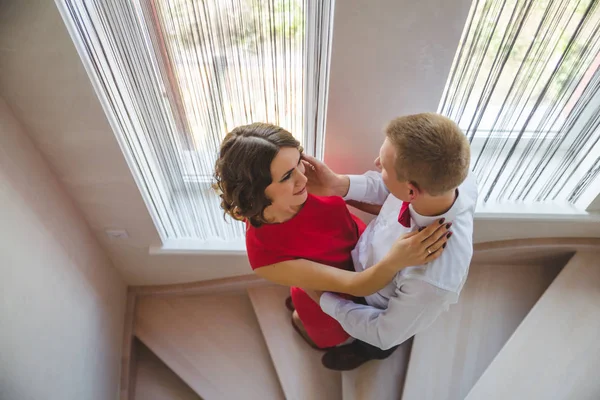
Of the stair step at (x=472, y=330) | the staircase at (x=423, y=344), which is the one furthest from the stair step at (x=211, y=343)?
the stair step at (x=472, y=330)

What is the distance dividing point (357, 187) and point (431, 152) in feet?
1.84

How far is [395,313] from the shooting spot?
1.25 metres

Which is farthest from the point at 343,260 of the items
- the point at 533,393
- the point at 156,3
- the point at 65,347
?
the point at 65,347

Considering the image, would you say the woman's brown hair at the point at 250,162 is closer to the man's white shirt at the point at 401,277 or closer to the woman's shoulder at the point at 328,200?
the woman's shoulder at the point at 328,200

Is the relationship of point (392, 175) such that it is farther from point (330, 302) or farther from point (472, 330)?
point (472, 330)

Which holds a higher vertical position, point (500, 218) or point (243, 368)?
point (500, 218)

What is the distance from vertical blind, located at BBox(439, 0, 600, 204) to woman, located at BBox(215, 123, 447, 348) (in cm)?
52

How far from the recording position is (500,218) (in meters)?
1.82

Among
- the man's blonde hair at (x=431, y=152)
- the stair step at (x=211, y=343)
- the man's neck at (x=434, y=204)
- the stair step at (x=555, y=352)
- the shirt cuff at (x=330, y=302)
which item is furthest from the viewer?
the stair step at (x=211, y=343)

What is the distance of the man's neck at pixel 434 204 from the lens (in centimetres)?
109

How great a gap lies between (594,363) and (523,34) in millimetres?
1278

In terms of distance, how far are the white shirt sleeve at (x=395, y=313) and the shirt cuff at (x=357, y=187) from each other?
1.17 feet

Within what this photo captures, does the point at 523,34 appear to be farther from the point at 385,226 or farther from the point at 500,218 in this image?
the point at 500,218

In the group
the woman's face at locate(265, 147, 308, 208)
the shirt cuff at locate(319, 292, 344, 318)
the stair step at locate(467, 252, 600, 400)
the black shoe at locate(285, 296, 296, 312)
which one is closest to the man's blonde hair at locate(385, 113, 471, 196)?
the woman's face at locate(265, 147, 308, 208)
